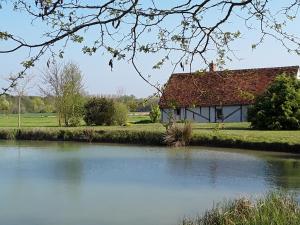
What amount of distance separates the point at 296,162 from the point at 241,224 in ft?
36.1

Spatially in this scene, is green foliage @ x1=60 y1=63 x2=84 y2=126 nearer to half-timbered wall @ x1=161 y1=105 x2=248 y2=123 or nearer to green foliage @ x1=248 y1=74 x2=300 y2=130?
half-timbered wall @ x1=161 y1=105 x2=248 y2=123

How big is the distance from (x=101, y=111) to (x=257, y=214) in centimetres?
2805

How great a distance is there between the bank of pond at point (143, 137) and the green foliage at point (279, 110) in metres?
4.41

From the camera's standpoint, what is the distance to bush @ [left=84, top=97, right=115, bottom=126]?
112 feet

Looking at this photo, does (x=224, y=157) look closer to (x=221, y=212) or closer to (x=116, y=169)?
(x=116, y=169)

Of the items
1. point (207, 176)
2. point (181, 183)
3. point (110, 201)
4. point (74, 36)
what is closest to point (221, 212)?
point (110, 201)

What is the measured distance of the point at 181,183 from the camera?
12750 mm

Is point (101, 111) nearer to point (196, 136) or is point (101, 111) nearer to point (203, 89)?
point (196, 136)

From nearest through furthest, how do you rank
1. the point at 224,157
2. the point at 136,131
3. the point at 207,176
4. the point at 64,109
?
the point at 207,176, the point at 224,157, the point at 136,131, the point at 64,109

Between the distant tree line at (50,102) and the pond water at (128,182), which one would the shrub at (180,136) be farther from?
the distant tree line at (50,102)

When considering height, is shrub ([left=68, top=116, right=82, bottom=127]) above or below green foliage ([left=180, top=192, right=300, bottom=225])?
above

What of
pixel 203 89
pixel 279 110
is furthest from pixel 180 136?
pixel 203 89

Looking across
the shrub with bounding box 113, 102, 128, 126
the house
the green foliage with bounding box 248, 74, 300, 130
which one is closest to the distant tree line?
the house

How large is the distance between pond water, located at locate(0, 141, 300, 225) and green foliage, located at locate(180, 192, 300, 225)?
4.84 ft
